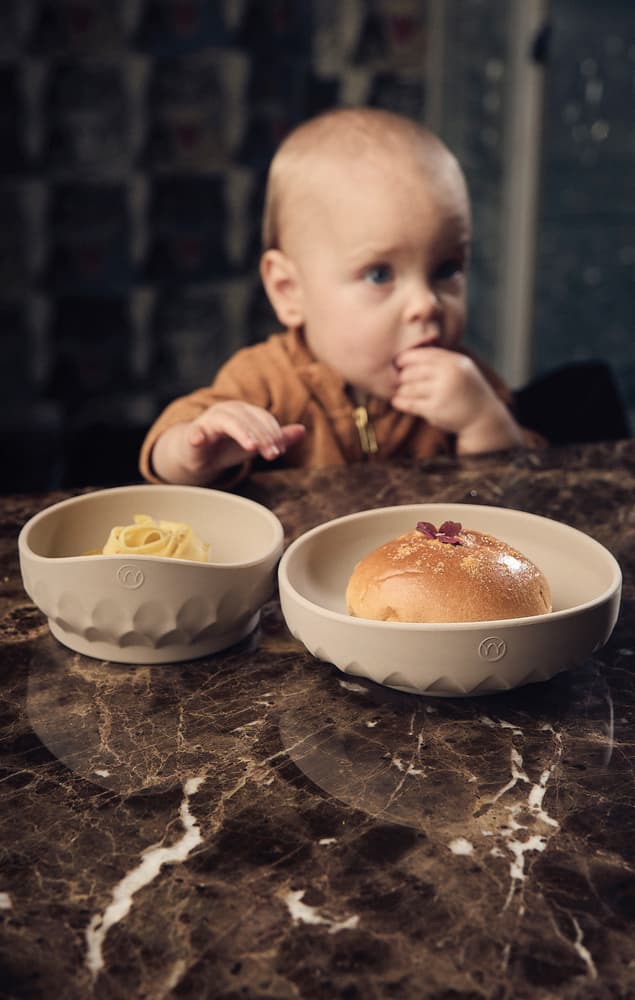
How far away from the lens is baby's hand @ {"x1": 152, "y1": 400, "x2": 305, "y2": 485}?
125 cm

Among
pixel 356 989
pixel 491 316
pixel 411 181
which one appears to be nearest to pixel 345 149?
pixel 411 181

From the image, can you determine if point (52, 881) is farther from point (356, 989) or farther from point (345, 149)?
point (345, 149)

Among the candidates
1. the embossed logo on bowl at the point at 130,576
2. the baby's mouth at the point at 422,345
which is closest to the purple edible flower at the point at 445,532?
the embossed logo on bowl at the point at 130,576

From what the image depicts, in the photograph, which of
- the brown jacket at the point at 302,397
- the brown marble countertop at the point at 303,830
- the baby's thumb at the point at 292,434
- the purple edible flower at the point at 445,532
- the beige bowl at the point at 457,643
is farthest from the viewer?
the brown jacket at the point at 302,397

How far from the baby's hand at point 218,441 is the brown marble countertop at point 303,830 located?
0.34 meters

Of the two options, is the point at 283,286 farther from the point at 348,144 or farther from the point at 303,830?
the point at 303,830

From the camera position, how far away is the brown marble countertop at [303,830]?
0.60 meters

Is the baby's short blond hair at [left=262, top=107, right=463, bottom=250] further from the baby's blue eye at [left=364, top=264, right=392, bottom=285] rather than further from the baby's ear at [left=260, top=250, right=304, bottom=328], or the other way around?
the baby's blue eye at [left=364, top=264, right=392, bottom=285]

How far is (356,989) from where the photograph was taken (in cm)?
58

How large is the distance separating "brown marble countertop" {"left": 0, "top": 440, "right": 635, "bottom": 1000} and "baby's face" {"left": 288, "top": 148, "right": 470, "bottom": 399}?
0.76 meters

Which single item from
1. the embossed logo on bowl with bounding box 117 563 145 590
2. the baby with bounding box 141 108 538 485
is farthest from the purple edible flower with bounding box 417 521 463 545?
the baby with bounding box 141 108 538 485

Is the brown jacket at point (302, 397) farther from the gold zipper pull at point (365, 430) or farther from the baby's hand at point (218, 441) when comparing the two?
the baby's hand at point (218, 441)

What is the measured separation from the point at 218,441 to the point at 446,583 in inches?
22.4

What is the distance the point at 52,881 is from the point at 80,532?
45 centimetres
